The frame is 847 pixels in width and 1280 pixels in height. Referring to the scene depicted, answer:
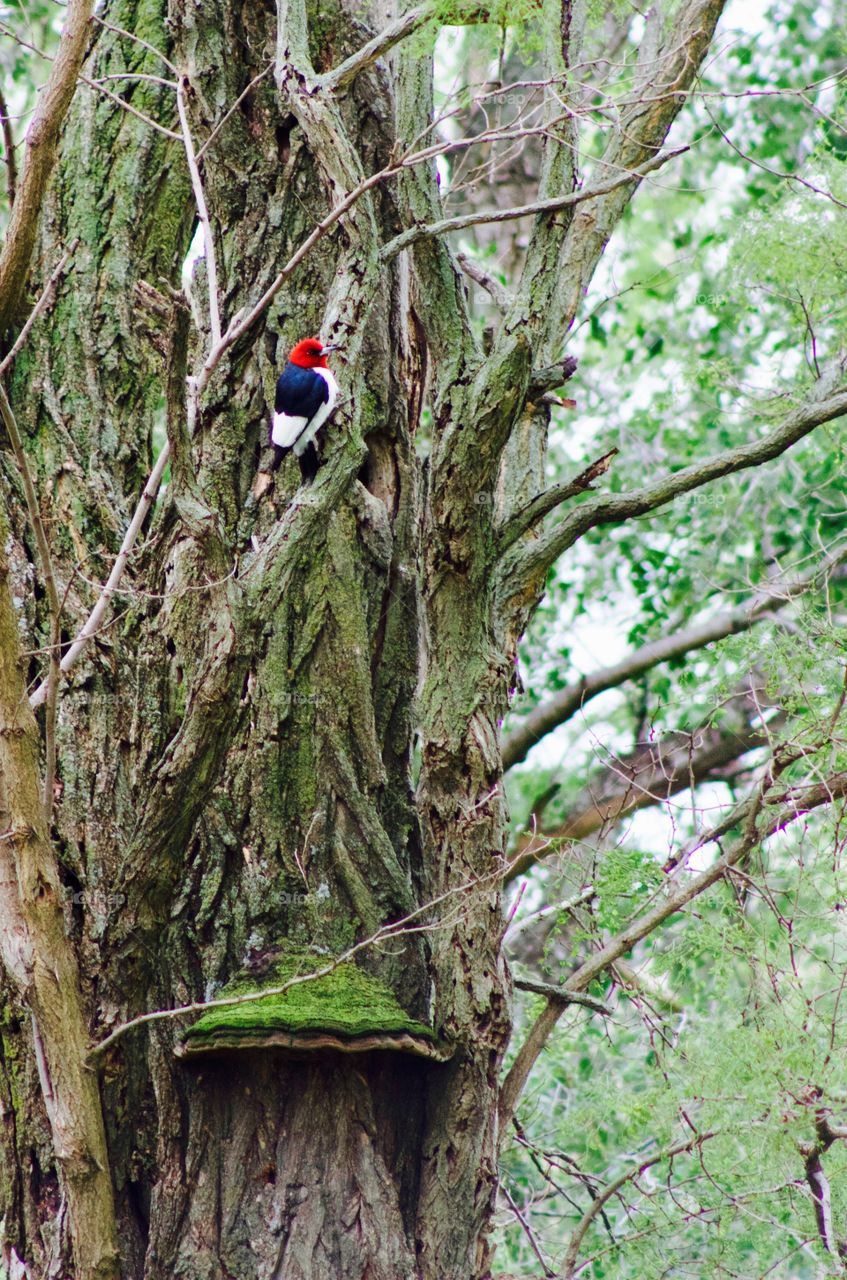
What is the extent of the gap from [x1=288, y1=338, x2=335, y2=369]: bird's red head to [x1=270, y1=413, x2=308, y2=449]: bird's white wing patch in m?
0.13

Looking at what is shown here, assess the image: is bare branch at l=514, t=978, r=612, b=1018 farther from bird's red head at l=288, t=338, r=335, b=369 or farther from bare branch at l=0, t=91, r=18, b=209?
bare branch at l=0, t=91, r=18, b=209

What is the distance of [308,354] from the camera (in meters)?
3.07

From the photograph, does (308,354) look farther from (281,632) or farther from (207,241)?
(281,632)

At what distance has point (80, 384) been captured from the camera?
11.0 ft

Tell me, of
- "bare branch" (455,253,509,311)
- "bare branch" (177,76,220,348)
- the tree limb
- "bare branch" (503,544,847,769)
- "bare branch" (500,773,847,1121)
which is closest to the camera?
the tree limb

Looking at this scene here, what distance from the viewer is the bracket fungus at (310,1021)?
99.0 inches

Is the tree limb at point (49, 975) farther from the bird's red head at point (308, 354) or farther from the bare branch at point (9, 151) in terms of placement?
the bird's red head at point (308, 354)

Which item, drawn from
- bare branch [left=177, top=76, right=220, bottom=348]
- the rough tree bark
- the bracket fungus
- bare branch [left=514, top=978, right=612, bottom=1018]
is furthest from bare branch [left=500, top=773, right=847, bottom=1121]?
bare branch [left=177, top=76, right=220, bottom=348]

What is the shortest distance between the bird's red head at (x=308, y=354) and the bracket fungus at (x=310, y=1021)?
4.47ft

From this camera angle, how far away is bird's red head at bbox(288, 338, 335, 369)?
9.86ft

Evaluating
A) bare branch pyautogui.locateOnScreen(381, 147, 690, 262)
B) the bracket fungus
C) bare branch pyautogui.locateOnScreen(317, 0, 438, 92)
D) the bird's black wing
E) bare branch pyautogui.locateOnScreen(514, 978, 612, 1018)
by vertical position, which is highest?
bare branch pyautogui.locateOnScreen(317, 0, 438, 92)

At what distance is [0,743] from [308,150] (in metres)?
1.92

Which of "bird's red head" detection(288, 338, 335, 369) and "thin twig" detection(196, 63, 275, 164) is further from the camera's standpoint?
"thin twig" detection(196, 63, 275, 164)

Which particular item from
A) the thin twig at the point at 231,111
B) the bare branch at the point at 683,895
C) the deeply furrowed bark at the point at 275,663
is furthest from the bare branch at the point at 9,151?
the bare branch at the point at 683,895
